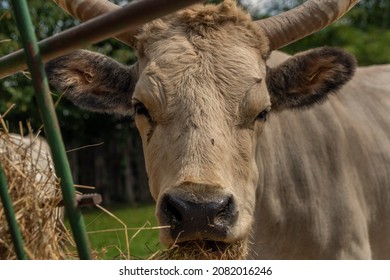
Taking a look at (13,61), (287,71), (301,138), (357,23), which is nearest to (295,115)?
(301,138)

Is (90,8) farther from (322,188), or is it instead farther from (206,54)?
(322,188)

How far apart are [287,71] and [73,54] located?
128cm

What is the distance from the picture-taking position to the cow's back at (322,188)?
4.48 metres

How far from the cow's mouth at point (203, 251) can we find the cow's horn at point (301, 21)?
1.57 metres

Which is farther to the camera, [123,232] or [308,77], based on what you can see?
[123,232]

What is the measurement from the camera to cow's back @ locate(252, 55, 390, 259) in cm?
448

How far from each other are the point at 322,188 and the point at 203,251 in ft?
6.33

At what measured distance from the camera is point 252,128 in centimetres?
354

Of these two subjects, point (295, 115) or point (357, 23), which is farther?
point (357, 23)

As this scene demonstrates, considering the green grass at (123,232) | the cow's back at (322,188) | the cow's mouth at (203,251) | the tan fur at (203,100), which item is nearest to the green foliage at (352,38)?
the green grass at (123,232)

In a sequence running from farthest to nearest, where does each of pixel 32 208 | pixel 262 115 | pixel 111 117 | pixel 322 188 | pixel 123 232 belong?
pixel 111 117
pixel 123 232
pixel 322 188
pixel 262 115
pixel 32 208

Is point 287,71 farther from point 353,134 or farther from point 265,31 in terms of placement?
point 353,134

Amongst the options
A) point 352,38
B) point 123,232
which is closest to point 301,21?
point 123,232
